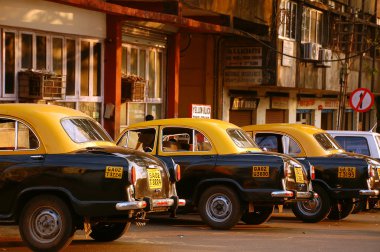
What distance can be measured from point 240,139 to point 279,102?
19.6 metres

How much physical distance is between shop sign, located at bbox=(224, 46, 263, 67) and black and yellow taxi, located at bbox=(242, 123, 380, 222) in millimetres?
11390

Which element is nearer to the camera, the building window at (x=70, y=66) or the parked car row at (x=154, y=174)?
the parked car row at (x=154, y=174)

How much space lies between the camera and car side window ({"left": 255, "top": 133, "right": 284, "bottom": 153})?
17453mm

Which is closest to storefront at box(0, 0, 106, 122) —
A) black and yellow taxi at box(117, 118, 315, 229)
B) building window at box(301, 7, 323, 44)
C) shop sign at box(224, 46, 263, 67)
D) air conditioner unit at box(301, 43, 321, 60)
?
black and yellow taxi at box(117, 118, 315, 229)

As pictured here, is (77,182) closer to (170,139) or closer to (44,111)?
(44,111)

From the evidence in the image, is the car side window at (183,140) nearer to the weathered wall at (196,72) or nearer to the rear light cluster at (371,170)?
the rear light cluster at (371,170)

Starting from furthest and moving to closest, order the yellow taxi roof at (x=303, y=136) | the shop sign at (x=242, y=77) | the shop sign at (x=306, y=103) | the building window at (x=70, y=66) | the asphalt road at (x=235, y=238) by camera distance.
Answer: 1. the shop sign at (x=306, y=103)
2. the shop sign at (x=242, y=77)
3. the building window at (x=70, y=66)
4. the yellow taxi roof at (x=303, y=136)
5. the asphalt road at (x=235, y=238)

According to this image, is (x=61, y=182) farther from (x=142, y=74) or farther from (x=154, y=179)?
(x=142, y=74)

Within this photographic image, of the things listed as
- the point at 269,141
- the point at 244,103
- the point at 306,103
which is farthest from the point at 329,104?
the point at 269,141

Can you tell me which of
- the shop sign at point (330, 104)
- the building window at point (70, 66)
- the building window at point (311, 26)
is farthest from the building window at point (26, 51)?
the shop sign at point (330, 104)

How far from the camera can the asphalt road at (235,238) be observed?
1232 cm

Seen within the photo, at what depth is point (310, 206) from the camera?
17.0 m

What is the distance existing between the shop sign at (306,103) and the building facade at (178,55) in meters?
0.05

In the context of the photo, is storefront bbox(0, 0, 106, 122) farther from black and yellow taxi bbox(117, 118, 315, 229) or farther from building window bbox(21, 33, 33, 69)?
black and yellow taxi bbox(117, 118, 315, 229)
